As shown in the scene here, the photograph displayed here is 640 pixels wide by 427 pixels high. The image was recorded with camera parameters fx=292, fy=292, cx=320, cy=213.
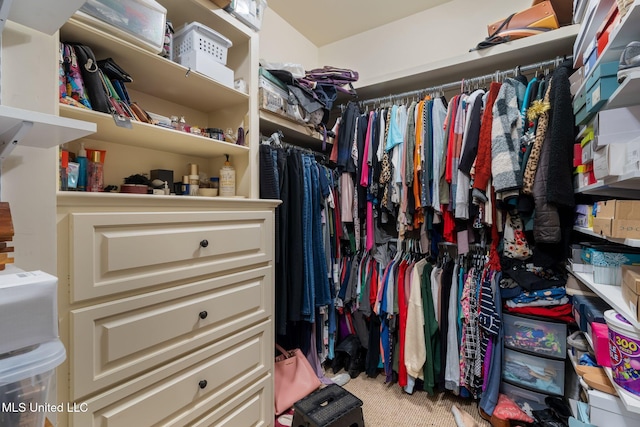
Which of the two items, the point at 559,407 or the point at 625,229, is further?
the point at 559,407

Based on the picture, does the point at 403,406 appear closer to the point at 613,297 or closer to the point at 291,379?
the point at 291,379

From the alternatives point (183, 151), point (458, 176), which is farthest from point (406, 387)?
point (183, 151)

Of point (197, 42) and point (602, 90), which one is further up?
point (197, 42)

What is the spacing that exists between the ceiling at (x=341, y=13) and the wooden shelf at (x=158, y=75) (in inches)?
44.8

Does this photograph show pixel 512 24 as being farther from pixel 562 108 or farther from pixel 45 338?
pixel 45 338

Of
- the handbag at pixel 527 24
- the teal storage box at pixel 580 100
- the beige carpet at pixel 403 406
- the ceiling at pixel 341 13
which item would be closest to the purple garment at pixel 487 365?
the beige carpet at pixel 403 406

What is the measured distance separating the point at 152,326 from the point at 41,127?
660mm

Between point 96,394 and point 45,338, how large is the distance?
503 mm

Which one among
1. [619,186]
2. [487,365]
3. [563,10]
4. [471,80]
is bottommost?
[487,365]

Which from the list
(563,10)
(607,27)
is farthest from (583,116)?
(563,10)

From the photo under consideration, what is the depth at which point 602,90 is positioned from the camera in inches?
38.5

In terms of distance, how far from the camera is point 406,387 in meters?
1.90

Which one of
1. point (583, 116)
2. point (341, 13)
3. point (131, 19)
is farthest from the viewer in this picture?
point (341, 13)

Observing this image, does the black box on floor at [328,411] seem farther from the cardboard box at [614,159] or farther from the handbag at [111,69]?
the handbag at [111,69]
